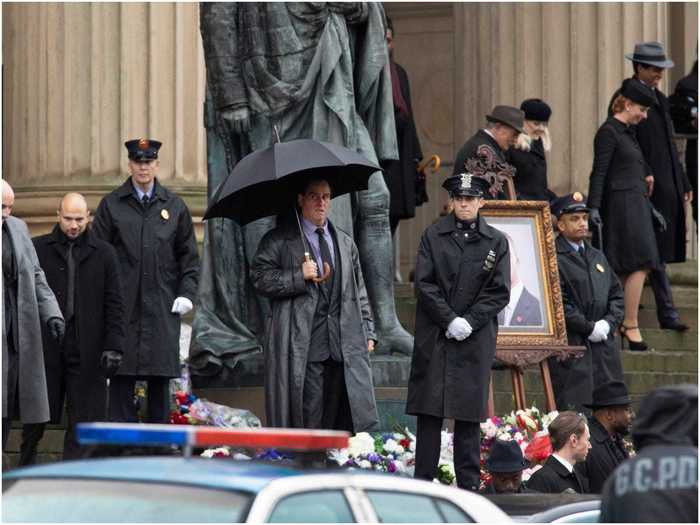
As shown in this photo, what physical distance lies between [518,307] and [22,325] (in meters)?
4.08

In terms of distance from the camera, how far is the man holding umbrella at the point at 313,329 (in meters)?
12.4

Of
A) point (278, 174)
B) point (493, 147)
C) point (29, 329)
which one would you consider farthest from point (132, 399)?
point (493, 147)

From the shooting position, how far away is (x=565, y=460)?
12.4 m

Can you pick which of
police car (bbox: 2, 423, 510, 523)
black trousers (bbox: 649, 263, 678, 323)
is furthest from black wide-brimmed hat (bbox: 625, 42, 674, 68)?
police car (bbox: 2, 423, 510, 523)

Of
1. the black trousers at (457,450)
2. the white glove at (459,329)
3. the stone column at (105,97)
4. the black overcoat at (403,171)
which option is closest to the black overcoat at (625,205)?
the black overcoat at (403,171)

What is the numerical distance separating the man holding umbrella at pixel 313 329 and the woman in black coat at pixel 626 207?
5097mm

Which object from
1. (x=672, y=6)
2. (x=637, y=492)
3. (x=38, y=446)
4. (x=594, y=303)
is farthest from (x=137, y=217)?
(x=672, y=6)

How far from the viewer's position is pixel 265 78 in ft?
46.4

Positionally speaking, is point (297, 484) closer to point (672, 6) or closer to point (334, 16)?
point (334, 16)

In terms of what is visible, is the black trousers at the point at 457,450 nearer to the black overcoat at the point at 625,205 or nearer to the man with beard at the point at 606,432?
the man with beard at the point at 606,432

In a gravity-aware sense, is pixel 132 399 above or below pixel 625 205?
below

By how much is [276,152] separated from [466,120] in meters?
10.2

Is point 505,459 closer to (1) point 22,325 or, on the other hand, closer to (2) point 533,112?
(1) point 22,325

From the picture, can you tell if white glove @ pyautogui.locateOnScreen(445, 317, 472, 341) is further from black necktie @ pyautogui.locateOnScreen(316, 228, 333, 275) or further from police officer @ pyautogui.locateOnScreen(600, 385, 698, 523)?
police officer @ pyautogui.locateOnScreen(600, 385, 698, 523)
